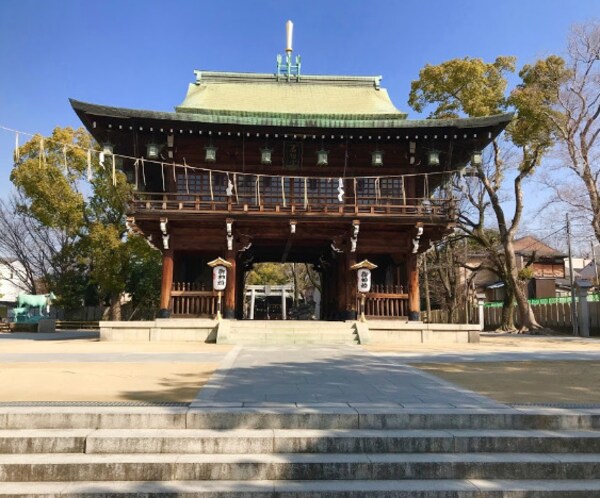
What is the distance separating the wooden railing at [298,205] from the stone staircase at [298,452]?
12943 mm

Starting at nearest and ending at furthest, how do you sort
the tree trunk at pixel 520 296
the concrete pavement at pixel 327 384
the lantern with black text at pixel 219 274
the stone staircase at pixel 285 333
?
the concrete pavement at pixel 327 384 → the stone staircase at pixel 285 333 → the lantern with black text at pixel 219 274 → the tree trunk at pixel 520 296

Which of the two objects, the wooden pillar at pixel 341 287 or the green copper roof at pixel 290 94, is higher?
the green copper roof at pixel 290 94

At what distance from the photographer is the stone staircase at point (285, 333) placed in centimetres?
1622

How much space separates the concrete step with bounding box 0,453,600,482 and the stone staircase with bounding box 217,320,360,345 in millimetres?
10980

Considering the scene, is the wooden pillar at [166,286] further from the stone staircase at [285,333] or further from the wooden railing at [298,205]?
the stone staircase at [285,333]

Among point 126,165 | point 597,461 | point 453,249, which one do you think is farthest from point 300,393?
point 453,249

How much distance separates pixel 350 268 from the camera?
18.8 meters

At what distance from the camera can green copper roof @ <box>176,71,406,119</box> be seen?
21.6 m

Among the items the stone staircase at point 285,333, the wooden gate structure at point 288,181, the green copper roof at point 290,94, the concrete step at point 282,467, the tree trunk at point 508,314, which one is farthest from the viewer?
the tree trunk at point 508,314

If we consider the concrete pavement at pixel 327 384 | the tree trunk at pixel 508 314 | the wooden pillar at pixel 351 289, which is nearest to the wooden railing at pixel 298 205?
the wooden pillar at pixel 351 289

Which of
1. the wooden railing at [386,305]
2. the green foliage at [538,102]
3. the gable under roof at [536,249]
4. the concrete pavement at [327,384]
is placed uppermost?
the green foliage at [538,102]

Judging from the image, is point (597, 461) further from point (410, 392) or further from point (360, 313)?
point (360, 313)

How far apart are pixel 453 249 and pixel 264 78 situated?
2051 cm

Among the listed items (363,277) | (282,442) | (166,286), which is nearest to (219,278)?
(166,286)
